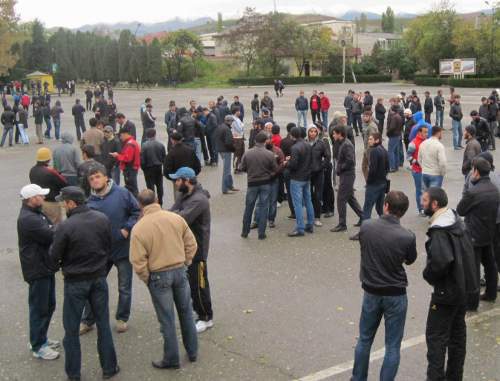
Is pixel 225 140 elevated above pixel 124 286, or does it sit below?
above

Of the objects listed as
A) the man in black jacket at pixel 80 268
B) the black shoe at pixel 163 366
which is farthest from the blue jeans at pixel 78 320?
the black shoe at pixel 163 366

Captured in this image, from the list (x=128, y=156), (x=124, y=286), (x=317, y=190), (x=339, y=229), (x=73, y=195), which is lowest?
(x=339, y=229)

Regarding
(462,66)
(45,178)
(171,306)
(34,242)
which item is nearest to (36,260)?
(34,242)

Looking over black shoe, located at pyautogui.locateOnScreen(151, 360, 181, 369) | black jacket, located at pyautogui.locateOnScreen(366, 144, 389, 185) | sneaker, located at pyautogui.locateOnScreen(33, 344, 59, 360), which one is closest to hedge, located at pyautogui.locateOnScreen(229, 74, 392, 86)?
black jacket, located at pyautogui.locateOnScreen(366, 144, 389, 185)

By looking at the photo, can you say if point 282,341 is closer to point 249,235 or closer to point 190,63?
point 249,235

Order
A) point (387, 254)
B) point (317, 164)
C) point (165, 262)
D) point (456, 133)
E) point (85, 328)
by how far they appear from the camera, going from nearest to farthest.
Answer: point (387, 254) < point (165, 262) < point (85, 328) < point (317, 164) < point (456, 133)

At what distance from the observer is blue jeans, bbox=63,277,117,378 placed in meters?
5.82

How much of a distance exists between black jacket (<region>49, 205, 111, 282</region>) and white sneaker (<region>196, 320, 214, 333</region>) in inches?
62.2

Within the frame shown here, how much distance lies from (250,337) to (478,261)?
2866 mm

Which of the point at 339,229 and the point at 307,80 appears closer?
the point at 339,229

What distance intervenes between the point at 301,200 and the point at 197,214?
13.8ft

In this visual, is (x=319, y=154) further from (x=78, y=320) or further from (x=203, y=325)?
(x=78, y=320)

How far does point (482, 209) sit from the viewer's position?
7.19m

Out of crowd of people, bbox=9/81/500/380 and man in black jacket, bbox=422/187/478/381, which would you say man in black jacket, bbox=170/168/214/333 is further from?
man in black jacket, bbox=422/187/478/381
